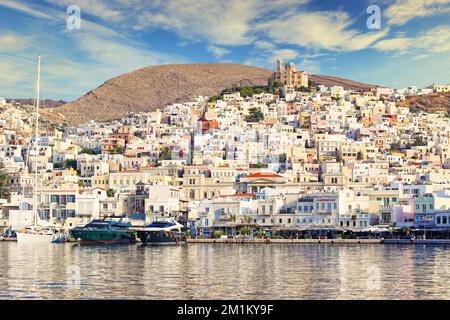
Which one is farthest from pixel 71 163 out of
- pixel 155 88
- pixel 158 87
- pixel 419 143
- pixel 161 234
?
pixel 158 87

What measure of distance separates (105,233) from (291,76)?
205 ft

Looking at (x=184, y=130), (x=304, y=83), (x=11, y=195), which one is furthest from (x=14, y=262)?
(x=304, y=83)

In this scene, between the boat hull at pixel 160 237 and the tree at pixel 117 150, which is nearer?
the boat hull at pixel 160 237

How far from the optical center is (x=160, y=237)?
39.5 meters

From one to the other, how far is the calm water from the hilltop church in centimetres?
7394

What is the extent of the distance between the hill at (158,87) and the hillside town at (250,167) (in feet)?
107

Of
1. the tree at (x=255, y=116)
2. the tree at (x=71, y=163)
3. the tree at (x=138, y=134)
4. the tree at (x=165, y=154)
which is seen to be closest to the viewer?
the tree at (x=71, y=163)

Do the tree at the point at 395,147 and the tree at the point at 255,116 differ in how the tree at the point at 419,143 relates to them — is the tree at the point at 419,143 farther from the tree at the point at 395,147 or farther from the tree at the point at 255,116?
the tree at the point at 255,116

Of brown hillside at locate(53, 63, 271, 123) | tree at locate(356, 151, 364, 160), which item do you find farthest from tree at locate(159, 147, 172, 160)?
brown hillside at locate(53, 63, 271, 123)

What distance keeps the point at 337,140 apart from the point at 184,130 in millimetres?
15002

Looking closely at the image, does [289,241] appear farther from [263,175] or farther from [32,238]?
[32,238]

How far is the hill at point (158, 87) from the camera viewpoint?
126625mm

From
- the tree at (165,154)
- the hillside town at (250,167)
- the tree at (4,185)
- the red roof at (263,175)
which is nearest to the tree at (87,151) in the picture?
the hillside town at (250,167)

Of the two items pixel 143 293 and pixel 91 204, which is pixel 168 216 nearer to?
pixel 91 204
